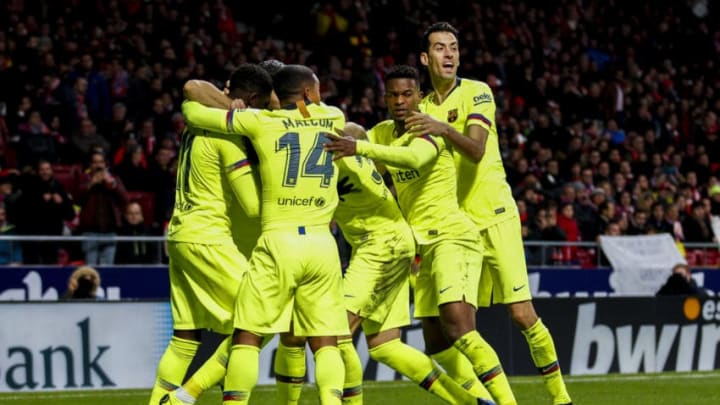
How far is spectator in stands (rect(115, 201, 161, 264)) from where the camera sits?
15.8 m

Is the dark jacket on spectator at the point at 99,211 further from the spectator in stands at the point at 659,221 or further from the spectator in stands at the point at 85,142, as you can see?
the spectator in stands at the point at 659,221

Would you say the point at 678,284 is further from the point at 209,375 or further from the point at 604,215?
the point at 209,375

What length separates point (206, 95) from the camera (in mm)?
8211

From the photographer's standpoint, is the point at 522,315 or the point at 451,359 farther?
the point at 522,315

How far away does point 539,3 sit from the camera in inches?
1145

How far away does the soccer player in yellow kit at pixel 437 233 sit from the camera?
8.65m

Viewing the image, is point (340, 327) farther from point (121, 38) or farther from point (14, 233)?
point (121, 38)

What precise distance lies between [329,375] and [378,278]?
1.25m

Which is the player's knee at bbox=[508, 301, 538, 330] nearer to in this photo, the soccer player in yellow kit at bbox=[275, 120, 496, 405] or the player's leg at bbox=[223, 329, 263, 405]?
the soccer player in yellow kit at bbox=[275, 120, 496, 405]

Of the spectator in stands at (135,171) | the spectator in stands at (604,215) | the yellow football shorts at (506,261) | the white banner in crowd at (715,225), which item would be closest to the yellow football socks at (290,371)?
the yellow football shorts at (506,261)

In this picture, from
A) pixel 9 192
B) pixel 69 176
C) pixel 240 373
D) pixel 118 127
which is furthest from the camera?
pixel 118 127

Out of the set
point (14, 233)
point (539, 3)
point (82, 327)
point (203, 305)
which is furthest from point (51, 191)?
point (539, 3)

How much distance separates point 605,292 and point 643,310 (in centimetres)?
297

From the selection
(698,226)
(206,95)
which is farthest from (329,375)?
(698,226)
